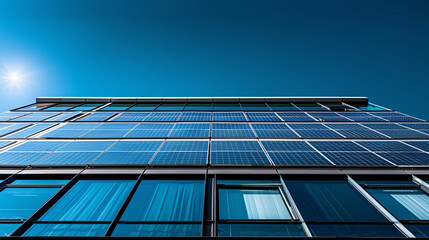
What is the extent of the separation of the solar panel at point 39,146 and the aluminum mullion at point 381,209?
12.4 meters

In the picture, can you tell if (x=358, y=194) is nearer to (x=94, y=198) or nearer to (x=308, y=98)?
(x=94, y=198)

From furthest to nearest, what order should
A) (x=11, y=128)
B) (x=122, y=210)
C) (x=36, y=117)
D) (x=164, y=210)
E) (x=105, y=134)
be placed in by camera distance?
(x=36, y=117) → (x=11, y=128) → (x=105, y=134) → (x=164, y=210) → (x=122, y=210)

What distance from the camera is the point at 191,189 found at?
6.58 m

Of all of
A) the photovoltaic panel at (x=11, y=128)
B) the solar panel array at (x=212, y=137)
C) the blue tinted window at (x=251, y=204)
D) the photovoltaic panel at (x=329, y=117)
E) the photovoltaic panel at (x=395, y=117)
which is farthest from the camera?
the photovoltaic panel at (x=329, y=117)

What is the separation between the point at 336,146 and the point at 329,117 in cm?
595

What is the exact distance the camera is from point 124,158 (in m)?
8.24

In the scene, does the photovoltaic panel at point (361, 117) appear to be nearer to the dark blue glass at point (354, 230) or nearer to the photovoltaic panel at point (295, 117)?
the photovoltaic panel at point (295, 117)

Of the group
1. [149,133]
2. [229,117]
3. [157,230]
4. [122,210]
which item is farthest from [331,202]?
[229,117]

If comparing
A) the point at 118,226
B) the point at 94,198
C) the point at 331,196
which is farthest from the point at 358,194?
the point at 94,198

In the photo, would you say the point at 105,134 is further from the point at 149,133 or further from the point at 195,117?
the point at 195,117

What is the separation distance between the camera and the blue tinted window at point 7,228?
4746 millimetres

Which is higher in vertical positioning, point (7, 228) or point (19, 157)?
point (19, 157)

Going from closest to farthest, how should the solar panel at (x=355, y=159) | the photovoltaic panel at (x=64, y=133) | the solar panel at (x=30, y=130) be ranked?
the solar panel at (x=355, y=159) < the photovoltaic panel at (x=64, y=133) < the solar panel at (x=30, y=130)

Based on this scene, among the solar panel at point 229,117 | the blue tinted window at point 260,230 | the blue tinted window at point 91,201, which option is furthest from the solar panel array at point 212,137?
the blue tinted window at point 260,230
